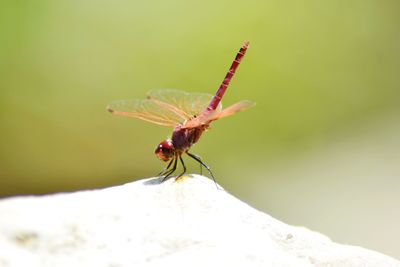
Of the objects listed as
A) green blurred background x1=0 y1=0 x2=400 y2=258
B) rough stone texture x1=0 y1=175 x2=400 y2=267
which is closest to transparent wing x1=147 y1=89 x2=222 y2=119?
rough stone texture x1=0 y1=175 x2=400 y2=267

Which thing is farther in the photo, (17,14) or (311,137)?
(311,137)

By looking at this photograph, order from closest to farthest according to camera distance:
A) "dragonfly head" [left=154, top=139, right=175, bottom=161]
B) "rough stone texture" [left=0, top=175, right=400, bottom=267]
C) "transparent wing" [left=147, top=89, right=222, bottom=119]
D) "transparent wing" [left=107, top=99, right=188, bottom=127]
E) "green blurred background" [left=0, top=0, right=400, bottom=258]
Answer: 1. "rough stone texture" [left=0, top=175, right=400, bottom=267]
2. "dragonfly head" [left=154, top=139, right=175, bottom=161]
3. "transparent wing" [left=107, top=99, right=188, bottom=127]
4. "transparent wing" [left=147, top=89, right=222, bottom=119]
5. "green blurred background" [left=0, top=0, right=400, bottom=258]

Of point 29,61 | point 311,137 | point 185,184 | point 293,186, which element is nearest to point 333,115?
point 311,137

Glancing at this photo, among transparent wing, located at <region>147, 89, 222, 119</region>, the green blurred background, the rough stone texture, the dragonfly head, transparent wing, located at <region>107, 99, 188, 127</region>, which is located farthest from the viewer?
the green blurred background

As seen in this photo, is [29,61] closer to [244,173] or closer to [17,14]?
[17,14]

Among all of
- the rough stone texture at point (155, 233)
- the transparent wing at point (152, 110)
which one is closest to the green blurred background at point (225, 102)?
the transparent wing at point (152, 110)

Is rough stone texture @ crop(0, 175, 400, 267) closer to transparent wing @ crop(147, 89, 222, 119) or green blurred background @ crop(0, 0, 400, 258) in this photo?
transparent wing @ crop(147, 89, 222, 119)

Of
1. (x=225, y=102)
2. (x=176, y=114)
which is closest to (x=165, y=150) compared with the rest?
(x=176, y=114)
